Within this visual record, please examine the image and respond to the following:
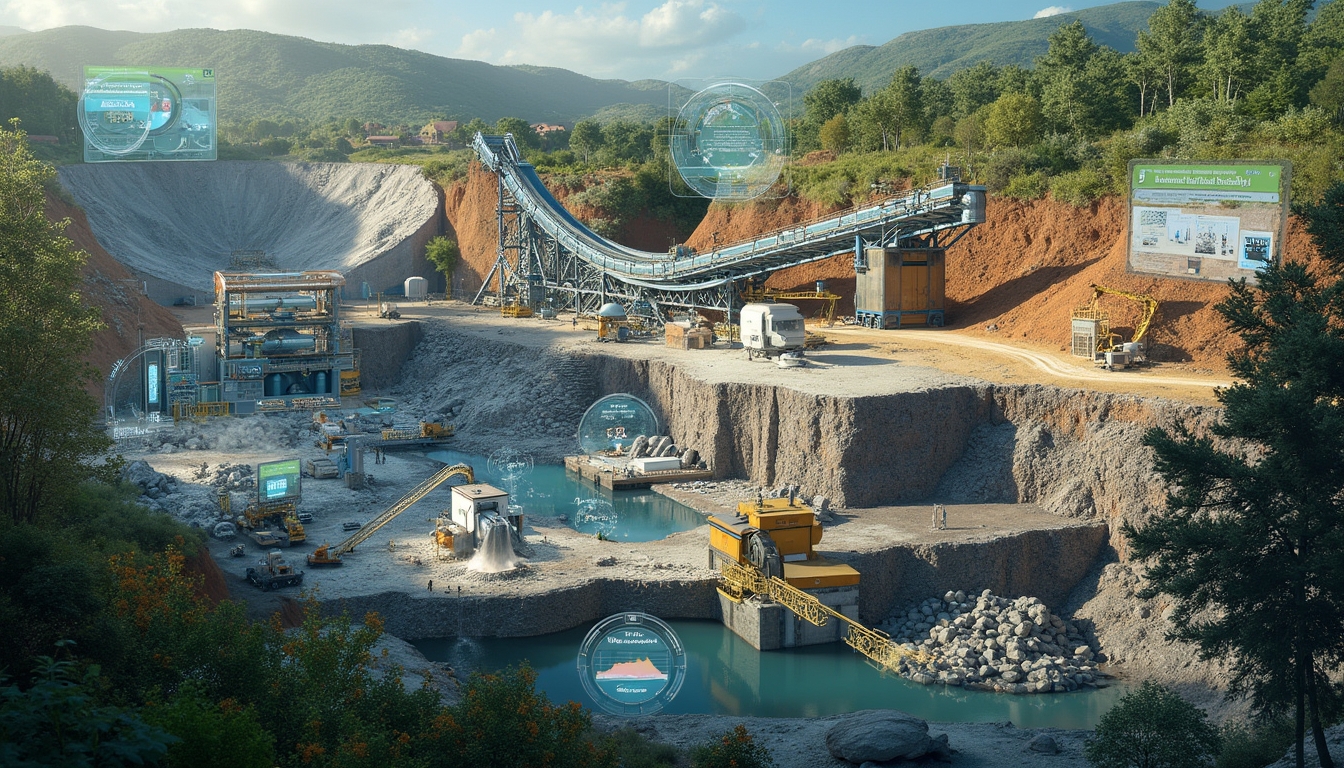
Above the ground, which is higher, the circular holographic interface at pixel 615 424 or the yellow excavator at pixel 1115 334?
the yellow excavator at pixel 1115 334

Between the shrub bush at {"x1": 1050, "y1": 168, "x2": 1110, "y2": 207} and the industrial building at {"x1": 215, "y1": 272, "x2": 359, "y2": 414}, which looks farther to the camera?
the shrub bush at {"x1": 1050, "y1": 168, "x2": 1110, "y2": 207}

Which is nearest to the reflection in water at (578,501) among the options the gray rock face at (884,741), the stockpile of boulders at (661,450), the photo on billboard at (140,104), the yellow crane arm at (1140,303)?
the stockpile of boulders at (661,450)

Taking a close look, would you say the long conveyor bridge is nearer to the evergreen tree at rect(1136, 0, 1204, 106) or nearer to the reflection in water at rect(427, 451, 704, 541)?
the reflection in water at rect(427, 451, 704, 541)

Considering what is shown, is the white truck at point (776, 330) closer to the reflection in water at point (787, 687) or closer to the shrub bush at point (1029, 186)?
the shrub bush at point (1029, 186)

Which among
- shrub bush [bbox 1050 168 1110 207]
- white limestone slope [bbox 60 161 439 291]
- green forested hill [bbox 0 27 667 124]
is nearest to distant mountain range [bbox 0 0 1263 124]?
green forested hill [bbox 0 27 667 124]

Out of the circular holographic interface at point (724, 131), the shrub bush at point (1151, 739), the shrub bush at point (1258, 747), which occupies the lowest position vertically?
the shrub bush at point (1258, 747)

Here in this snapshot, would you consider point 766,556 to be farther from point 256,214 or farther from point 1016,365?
point 256,214
